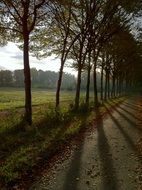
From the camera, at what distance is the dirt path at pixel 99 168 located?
30.0 ft

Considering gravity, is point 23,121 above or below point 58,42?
below

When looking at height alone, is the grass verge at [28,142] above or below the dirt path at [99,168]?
above

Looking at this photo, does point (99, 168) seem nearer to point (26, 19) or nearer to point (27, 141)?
point (27, 141)

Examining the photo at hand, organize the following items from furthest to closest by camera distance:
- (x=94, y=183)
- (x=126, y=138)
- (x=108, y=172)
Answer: (x=126, y=138) < (x=108, y=172) < (x=94, y=183)

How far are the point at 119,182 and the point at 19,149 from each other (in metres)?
4.64

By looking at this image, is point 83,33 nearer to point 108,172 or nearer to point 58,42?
point 58,42

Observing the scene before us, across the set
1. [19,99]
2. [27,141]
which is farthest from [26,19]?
[19,99]

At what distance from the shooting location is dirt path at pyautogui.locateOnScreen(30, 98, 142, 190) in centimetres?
913

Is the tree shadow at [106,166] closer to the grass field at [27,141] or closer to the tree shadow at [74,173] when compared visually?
the tree shadow at [74,173]

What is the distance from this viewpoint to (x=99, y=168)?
1084 cm

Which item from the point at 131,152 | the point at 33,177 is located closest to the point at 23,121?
the point at 131,152

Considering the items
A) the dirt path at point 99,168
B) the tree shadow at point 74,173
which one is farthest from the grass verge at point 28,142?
the tree shadow at point 74,173

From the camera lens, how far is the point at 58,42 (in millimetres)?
30922

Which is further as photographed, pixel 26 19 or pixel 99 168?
pixel 26 19
